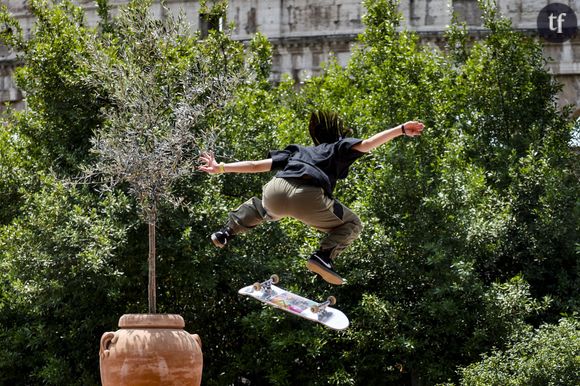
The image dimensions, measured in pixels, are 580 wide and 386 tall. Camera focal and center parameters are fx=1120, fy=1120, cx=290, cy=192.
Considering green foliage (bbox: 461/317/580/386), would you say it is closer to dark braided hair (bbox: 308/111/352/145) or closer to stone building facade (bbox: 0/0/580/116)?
dark braided hair (bbox: 308/111/352/145)

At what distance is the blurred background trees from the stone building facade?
814 cm

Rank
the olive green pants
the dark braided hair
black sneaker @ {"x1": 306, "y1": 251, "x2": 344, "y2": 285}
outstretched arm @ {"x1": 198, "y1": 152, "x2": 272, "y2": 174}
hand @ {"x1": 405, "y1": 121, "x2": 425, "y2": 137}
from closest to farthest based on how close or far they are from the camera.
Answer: hand @ {"x1": 405, "y1": 121, "x2": 425, "y2": 137} → the olive green pants → outstretched arm @ {"x1": 198, "y1": 152, "x2": 272, "y2": 174} → black sneaker @ {"x1": 306, "y1": 251, "x2": 344, "y2": 285} → the dark braided hair

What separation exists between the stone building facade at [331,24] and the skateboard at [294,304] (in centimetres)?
1510

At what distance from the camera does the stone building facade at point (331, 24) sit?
26203 mm

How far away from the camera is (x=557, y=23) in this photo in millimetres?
26203

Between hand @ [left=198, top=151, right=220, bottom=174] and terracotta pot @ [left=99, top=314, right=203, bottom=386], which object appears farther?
terracotta pot @ [left=99, top=314, right=203, bottom=386]

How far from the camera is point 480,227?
16.2 meters

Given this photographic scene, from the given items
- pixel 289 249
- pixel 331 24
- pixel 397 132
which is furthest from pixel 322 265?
pixel 331 24

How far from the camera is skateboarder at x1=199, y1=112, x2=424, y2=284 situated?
9.20m

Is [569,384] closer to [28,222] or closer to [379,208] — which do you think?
[379,208]

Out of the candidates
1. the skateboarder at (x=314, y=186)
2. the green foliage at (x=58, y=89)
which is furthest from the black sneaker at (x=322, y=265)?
the green foliage at (x=58, y=89)

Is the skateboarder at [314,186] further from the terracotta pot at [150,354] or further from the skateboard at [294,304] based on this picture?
the terracotta pot at [150,354]

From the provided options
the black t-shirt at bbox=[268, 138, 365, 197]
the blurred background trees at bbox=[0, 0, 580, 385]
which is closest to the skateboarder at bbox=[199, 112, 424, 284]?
the black t-shirt at bbox=[268, 138, 365, 197]

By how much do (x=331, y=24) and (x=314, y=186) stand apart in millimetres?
18615
